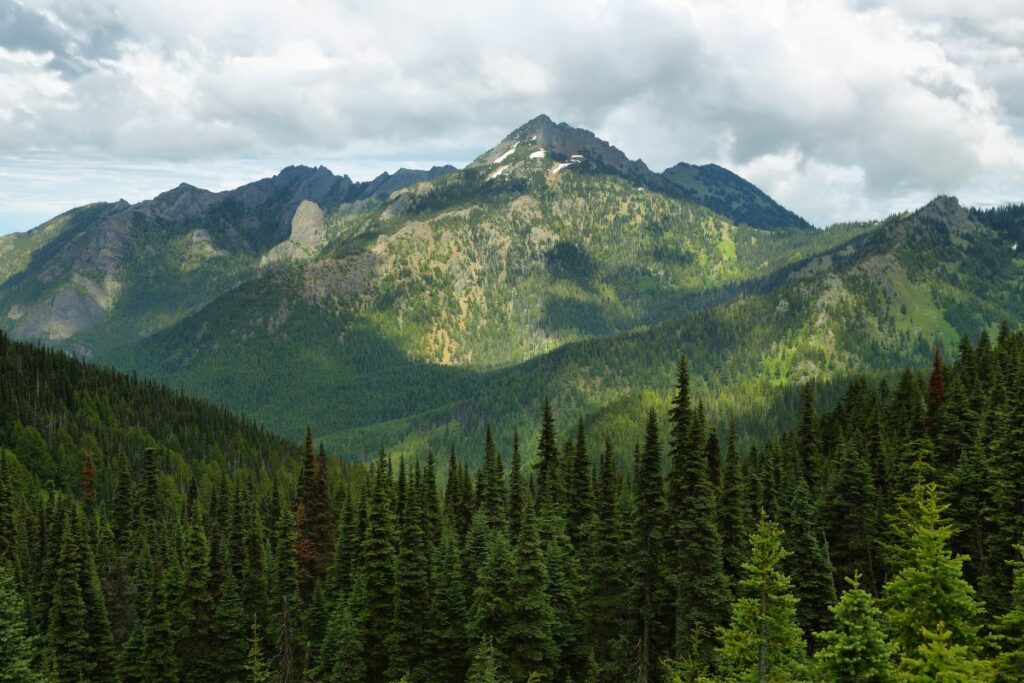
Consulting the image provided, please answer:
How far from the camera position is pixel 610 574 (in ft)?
177

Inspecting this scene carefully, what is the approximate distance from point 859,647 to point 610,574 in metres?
29.2

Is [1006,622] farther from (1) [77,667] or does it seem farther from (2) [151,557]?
(2) [151,557]

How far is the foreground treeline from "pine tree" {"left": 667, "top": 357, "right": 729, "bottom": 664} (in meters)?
0.13

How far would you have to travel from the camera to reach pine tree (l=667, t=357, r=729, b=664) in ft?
149

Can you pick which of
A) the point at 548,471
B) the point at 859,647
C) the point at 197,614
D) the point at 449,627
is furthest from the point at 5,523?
the point at 859,647

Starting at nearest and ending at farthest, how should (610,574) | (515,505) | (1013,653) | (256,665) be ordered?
(1013,653), (256,665), (610,574), (515,505)

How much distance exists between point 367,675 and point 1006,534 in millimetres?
46451

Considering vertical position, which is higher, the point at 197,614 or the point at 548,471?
the point at 548,471

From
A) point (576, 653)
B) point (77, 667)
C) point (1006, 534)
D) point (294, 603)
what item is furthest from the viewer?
point (294, 603)

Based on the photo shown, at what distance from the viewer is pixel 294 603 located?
78500 mm

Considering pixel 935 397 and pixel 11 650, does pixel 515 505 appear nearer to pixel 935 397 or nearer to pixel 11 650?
pixel 11 650

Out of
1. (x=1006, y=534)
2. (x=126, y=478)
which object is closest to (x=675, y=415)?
(x=1006, y=534)

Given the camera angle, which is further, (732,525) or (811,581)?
(732,525)

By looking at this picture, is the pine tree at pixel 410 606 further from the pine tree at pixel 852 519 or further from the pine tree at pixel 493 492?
the pine tree at pixel 852 519
